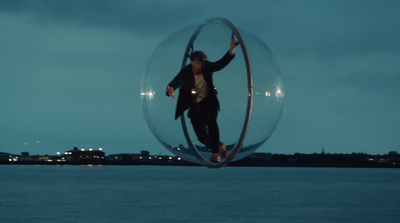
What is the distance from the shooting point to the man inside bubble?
15.7 ft

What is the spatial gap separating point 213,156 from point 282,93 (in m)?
0.78

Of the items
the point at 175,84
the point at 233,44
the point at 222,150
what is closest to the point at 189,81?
the point at 175,84

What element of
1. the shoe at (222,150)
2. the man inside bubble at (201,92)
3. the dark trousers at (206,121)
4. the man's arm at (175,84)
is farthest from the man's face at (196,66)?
the shoe at (222,150)

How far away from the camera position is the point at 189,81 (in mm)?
4844

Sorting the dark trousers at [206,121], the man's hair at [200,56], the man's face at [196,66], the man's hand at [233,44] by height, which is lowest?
the dark trousers at [206,121]

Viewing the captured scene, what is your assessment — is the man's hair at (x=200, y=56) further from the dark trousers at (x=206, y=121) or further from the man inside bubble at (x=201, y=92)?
the dark trousers at (x=206, y=121)

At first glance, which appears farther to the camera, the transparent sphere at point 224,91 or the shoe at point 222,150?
the shoe at point 222,150

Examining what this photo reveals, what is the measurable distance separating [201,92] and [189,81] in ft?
0.41

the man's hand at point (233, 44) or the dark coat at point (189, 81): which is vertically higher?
the man's hand at point (233, 44)

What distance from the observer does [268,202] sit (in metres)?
117

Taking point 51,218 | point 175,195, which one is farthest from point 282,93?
point 175,195

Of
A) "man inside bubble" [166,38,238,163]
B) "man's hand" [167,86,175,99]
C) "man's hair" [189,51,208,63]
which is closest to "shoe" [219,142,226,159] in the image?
"man inside bubble" [166,38,238,163]

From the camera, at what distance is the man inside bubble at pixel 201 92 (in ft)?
15.7

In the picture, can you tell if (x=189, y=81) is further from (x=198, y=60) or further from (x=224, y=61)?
(x=224, y=61)
